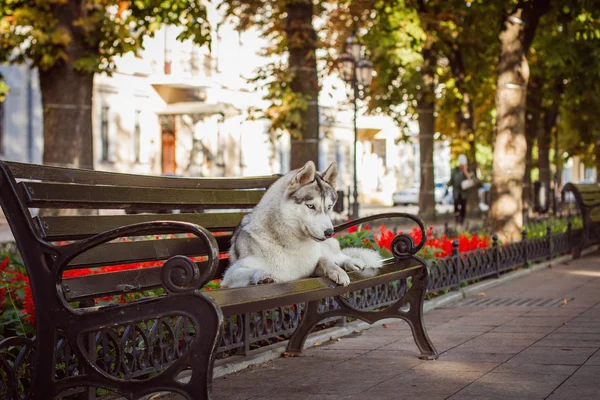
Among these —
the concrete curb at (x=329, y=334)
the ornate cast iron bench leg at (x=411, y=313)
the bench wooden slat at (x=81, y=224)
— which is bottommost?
the concrete curb at (x=329, y=334)

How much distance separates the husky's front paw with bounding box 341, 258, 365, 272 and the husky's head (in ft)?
2.50

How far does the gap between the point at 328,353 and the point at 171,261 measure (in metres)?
3.43

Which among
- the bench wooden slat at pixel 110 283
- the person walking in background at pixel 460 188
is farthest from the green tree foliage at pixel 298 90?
the bench wooden slat at pixel 110 283

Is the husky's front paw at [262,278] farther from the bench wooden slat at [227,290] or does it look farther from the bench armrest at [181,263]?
the bench armrest at [181,263]

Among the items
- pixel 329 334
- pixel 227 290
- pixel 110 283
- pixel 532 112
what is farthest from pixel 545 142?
pixel 227 290

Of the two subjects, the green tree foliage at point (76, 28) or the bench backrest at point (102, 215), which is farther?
the green tree foliage at point (76, 28)

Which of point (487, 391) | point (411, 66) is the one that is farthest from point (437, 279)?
point (411, 66)

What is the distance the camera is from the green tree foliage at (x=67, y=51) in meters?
15.1

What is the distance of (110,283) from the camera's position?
17.1ft

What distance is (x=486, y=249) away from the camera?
1295 cm

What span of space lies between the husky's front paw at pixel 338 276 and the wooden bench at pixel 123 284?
0.05 meters

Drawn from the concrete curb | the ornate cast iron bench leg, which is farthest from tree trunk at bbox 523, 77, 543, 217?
the ornate cast iron bench leg

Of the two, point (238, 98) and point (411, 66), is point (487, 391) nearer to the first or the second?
point (411, 66)

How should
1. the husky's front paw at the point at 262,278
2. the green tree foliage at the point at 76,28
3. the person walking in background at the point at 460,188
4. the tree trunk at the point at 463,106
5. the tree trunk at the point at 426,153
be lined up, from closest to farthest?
1. the husky's front paw at the point at 262,278
2. the green tree foliage at the point at 76,28
3. the person walking in background at the point at 460,188
4. the tree trunk at the point at 463,106
5. the tree trunk at the point at 426,153
